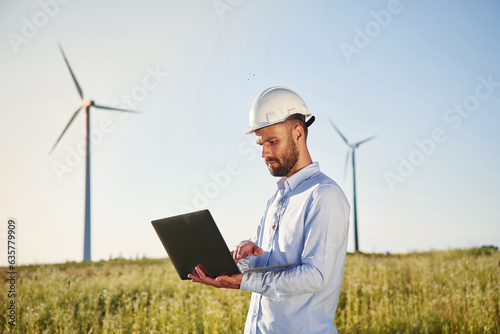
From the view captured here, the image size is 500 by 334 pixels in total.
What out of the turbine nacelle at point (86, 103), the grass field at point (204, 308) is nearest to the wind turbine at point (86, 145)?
the turbine nacelle at point (86, 103)

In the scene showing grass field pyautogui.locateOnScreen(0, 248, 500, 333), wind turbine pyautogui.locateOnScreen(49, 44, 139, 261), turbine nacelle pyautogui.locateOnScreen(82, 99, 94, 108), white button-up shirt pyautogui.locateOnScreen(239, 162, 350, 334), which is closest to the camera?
white button-up shirt pyautogui.locateOnScreen(239, 162, 350, 334)

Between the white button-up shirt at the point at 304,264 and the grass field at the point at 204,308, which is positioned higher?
the white button-up shirt at the point at 304,264

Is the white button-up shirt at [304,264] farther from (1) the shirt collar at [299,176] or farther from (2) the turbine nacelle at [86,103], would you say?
(2) the turbine nacelle at [86,103]

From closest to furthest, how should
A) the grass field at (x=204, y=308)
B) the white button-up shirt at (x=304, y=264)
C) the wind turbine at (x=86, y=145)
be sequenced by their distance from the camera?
the white button-up shirt at (x=304, y=264) → the grass field at (x=204, y=308) → the wind turbine at (x=86, y=145)

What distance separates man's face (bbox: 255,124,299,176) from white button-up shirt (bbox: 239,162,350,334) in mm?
159

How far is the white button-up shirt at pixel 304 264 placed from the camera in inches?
83.1

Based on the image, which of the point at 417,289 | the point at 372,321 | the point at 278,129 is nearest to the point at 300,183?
the point at 278,129

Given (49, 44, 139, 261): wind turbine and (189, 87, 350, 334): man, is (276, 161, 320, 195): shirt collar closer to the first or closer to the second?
(189, 87, 350, 334): man

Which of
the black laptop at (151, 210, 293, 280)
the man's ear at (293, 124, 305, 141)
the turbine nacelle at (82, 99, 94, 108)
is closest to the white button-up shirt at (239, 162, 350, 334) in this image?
the black laptop at (151, 210, 293, 280)

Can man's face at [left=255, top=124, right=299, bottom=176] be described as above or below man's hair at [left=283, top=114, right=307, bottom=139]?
below

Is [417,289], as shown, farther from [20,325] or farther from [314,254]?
[314,254]

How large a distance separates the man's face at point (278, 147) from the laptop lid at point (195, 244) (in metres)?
0.52

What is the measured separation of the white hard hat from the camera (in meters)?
2.49

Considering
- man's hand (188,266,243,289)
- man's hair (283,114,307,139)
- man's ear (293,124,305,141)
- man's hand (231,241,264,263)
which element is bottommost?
man's hand (188,266,243,289)
